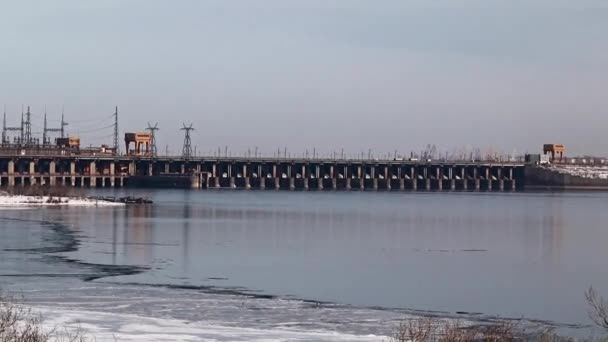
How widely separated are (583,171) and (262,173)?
2135 inches

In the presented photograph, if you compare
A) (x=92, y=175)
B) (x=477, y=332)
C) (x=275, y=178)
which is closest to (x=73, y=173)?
(x=92, y=175)

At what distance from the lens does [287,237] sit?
140 feet

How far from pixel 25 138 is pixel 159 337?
14889 centimetres

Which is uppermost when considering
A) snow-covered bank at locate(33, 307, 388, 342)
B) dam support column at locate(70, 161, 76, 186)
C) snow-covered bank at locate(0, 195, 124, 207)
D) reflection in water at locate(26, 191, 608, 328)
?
dam support column at locate(70, 161, 76, 186)

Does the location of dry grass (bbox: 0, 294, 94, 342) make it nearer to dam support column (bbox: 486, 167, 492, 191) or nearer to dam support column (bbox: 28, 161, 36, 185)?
dam support column (bbox: 28, 161, 36, 185)

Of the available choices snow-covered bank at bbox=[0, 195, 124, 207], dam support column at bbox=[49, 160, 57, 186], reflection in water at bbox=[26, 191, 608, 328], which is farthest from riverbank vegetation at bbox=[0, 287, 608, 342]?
dam support column at bbox=[49, 160, 57, 186]

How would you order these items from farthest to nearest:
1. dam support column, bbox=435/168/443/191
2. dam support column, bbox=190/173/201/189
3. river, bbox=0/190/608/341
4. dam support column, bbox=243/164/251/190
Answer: dam support column, bbox=435/168/443/191, dam support column, bbox=243/164/251/190, dam support column, bbox=190/173/201/189, river, bbox=0/190/608/341

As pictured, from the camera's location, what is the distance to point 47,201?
225 feet

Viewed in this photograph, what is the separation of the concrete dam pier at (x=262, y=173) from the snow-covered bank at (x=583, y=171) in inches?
287

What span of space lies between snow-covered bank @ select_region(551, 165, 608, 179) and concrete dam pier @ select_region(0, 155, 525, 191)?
7294 mm

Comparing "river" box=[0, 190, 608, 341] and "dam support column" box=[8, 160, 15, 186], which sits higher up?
"dam support column" box=[8, 160, 15, 186]

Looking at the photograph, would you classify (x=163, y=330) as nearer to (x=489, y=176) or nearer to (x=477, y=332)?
(x=477, y=332)

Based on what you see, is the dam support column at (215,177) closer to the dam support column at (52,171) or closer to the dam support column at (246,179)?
the dam support column at (246,179)

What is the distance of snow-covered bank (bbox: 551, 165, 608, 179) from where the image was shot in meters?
169
